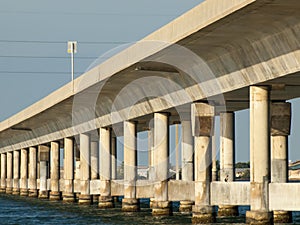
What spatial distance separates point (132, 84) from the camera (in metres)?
54.9

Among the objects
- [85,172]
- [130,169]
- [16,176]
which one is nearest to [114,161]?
[85,172]

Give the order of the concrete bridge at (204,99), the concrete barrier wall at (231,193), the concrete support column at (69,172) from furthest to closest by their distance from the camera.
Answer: the concrete support column at (69,172)
the concrete barrier wall at (231,193)
the concrete bridge at (204,99)

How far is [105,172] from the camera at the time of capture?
71.4 metres

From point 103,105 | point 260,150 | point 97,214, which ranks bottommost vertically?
point 97,214

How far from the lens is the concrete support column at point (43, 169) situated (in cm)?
9794

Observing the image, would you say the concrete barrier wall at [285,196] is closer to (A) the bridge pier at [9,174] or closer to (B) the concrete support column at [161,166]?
(B) the concrete support column at [161,166]

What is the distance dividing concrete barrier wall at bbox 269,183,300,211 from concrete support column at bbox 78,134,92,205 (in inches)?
1496

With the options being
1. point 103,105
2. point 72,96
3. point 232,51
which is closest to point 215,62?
point 232,51

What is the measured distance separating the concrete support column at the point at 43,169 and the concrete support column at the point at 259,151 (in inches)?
2301

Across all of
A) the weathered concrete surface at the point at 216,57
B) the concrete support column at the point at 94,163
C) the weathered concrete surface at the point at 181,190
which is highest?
A: the weathered concrete surface at the point at 216,57

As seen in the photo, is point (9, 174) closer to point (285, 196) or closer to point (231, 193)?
point (231, 193)

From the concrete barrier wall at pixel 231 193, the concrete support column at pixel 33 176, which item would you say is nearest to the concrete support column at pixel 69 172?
the concrete support column at pixel 33 176

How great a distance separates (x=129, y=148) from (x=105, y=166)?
951 cm

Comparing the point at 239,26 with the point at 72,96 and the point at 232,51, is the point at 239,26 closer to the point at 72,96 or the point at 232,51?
the point at 232,51
